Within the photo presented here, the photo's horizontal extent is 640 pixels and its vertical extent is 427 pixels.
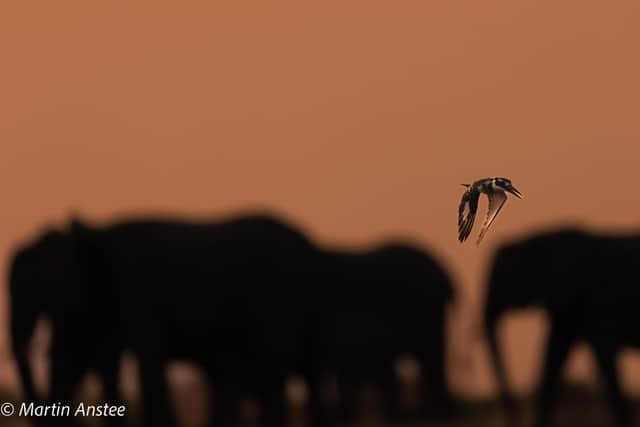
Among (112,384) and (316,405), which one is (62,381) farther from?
(316,405)

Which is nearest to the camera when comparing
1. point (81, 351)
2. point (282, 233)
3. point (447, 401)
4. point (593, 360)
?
point (81, 351)

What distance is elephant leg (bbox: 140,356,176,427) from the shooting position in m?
17.5

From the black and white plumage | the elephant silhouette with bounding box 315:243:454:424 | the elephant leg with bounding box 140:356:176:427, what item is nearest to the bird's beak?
the black and white plumage

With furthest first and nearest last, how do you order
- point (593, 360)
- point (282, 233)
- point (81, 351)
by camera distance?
point (593, 360)
point (282, 233)
point (81, 351)

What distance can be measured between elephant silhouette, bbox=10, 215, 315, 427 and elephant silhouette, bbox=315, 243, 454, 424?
14.6ft

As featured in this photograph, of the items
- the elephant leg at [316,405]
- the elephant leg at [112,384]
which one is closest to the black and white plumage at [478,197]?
the elephant leg at [112,384]

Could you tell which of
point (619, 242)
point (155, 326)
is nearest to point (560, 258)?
point (619, 242)

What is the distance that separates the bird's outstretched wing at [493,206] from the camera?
603 cm

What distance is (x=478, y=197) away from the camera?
21.5 ft

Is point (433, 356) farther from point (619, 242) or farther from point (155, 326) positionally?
point (155, 326)

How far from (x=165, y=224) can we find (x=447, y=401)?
6.73 meters

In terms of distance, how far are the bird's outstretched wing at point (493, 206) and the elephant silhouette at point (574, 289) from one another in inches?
585

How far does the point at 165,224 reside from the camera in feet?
63.1

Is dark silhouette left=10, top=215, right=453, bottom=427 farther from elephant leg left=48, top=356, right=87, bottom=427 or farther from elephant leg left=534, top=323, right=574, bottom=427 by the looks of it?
elephant leg left=534, top=323, right=574, bottom=427
